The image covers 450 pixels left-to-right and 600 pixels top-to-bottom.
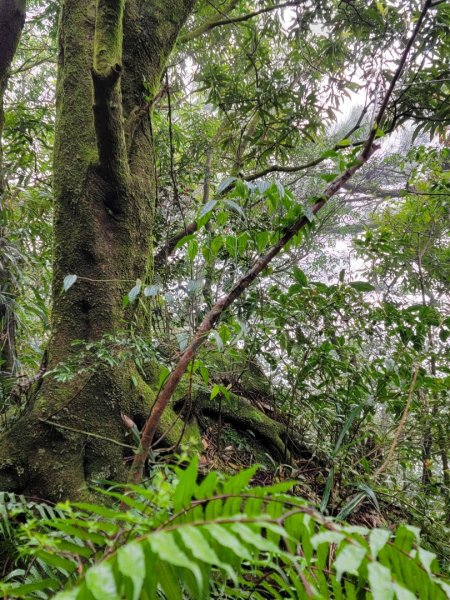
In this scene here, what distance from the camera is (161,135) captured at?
3.22 metres

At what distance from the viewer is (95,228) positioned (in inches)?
70.6

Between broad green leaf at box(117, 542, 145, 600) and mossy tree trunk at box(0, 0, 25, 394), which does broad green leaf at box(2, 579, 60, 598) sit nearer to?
broad green leaf at box(117, 542, 145, 600)

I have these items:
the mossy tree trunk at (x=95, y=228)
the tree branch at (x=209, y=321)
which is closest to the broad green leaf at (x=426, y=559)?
the tree branch at (x=209, y=321)

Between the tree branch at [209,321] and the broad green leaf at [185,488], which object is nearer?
the broad green leaf at [185,488]

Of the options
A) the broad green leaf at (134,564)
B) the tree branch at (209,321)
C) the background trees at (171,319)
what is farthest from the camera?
the background trees at (171,319)

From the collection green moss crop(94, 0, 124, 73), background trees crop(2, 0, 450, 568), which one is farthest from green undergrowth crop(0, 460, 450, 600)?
green moss crop(94, 0, 124, 73)

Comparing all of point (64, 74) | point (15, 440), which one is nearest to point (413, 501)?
point (15, 440)

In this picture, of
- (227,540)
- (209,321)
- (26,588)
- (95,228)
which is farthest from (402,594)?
(95,228)

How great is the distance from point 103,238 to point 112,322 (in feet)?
1.28

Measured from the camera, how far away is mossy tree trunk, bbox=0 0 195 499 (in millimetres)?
1428

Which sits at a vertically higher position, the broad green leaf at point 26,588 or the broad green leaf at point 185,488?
the broad green leaf at point 185,488

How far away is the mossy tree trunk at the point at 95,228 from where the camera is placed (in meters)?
1.43

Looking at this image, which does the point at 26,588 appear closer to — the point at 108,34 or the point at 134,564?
the point at 134,564

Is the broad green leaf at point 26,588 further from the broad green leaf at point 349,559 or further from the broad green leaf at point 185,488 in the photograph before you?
the broad green leaf at point 349,559
